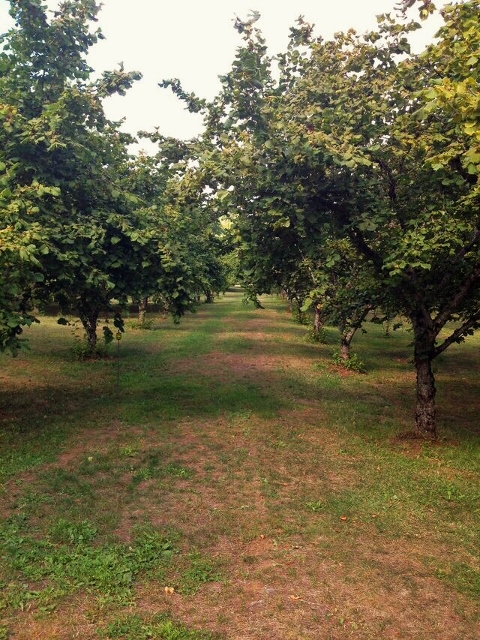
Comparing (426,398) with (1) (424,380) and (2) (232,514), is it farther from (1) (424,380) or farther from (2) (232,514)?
(2) (232,514)

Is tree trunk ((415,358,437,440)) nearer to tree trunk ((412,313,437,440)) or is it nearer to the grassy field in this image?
tree trunk ((412,313,437,440))

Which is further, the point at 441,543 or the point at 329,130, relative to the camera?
the point at 329,130

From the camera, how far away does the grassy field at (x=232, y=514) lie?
4.94 m

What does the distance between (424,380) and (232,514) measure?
5.69 meters

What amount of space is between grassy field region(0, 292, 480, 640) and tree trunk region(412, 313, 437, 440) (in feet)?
1.54

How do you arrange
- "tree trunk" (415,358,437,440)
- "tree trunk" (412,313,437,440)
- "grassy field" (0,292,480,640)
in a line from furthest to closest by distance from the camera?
"tree trunk" (415,358,437,440) < "tree trunk" (412,313,437,440) < "grassy field" (0,292,480,640)

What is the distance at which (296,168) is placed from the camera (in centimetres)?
936

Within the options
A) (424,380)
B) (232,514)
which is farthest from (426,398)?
(232,514)

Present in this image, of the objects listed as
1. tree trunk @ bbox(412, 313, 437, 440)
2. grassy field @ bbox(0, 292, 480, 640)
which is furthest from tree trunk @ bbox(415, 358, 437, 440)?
grassy field @ bbox(0, 292, 480, 640)

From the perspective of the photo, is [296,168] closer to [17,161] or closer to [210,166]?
[210,166]

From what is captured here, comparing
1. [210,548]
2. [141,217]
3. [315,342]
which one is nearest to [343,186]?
[141,217]

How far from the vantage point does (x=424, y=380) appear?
35.4 feet

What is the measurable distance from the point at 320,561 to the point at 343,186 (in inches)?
257

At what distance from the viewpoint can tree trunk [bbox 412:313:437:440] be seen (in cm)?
1065
